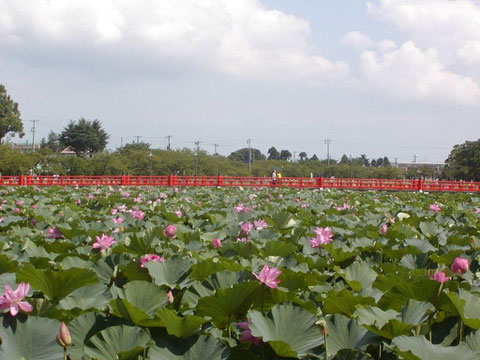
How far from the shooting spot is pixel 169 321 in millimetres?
1514

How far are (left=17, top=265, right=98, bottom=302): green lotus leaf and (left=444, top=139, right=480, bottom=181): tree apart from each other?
66515 mm

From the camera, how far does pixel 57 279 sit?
1836mm

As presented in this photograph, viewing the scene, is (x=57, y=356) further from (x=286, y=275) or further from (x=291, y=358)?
(x=286, y=275)

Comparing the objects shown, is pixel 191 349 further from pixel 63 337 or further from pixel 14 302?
pixel 14 302

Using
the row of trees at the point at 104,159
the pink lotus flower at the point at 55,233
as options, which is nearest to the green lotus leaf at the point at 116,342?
the pink lotus flower at the point at 55,233

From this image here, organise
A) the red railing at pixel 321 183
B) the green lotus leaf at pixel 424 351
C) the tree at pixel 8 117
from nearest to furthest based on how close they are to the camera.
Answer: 1. the green lotus leaf at pixel 424 351
2. the red railing at pixel 321 183
3. the tree at pixel 8 117

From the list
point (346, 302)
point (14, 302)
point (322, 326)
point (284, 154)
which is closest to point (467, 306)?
point (346, 302)

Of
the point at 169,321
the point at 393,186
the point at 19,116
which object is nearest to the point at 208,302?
the point at 169,321

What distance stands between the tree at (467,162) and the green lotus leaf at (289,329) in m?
66.5

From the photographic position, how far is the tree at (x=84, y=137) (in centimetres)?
7525

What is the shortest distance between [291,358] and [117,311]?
1.72ft

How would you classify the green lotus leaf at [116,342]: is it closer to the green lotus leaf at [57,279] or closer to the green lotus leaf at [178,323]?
the green lotus leaf at [178,323]

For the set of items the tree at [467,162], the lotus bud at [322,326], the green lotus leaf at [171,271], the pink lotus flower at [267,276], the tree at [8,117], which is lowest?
the lotus bud at [322,326]

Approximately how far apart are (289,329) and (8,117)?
68.0 metres
